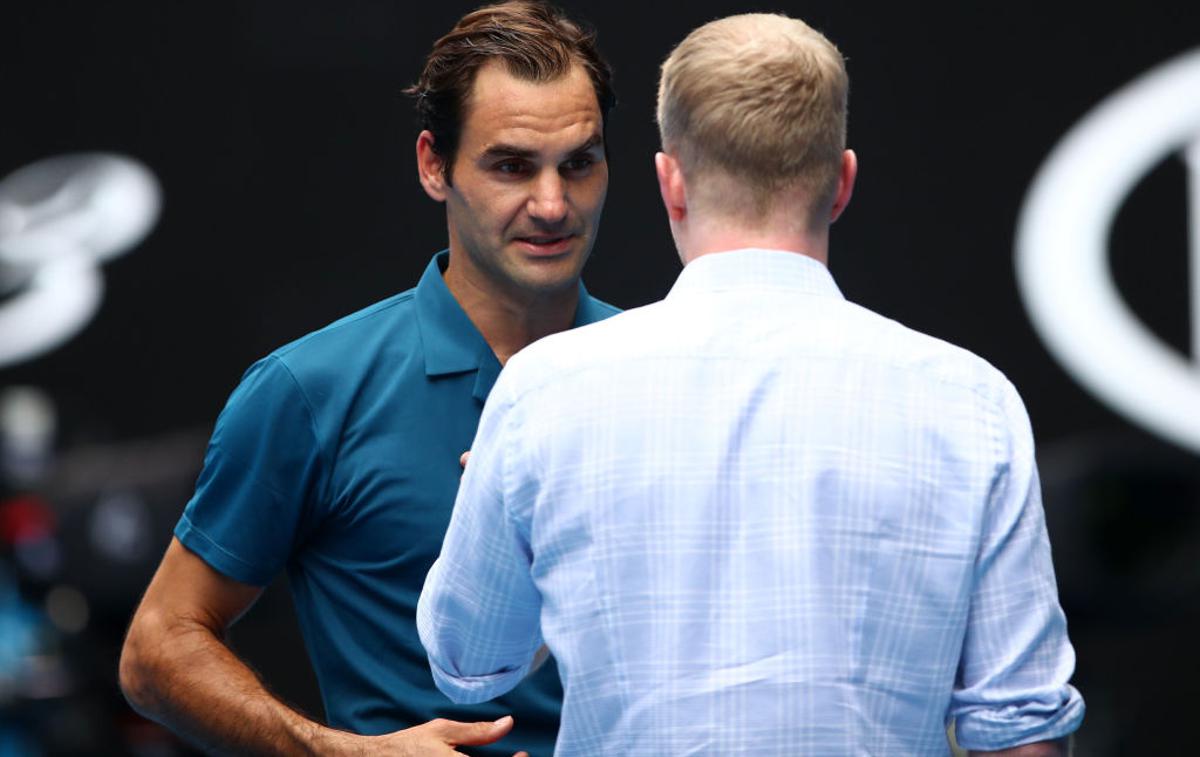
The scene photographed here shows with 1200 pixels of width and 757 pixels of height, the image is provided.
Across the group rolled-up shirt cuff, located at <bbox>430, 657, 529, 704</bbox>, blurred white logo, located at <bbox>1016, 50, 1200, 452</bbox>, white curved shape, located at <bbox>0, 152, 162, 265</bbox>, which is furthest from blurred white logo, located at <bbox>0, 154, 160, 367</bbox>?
rolled-up shirt cuff, located at <bbox>430, 657, 529, 704</bbox>

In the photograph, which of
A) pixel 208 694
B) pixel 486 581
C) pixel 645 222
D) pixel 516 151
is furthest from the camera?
pixel 645 222

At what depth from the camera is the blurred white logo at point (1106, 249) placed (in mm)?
4836

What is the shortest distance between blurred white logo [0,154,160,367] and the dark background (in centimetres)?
9

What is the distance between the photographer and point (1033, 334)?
4.86 m

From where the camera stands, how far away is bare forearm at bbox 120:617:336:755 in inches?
72.2

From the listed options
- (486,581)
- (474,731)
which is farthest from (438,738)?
(486,581)

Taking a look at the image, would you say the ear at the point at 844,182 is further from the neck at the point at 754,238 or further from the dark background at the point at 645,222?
the dark background at the point at 645,222

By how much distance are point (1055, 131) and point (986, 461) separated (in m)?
3.82

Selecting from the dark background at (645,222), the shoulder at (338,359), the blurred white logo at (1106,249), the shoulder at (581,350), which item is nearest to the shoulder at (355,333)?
the shoulder at (338,359)

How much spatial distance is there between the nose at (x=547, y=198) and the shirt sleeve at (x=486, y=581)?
55cm

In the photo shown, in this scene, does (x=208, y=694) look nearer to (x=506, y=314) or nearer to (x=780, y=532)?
(x=506, y=314)

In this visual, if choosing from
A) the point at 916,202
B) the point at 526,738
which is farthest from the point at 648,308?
the point at 916,202

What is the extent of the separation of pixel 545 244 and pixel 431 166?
0.70 ft

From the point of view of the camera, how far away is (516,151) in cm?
199
